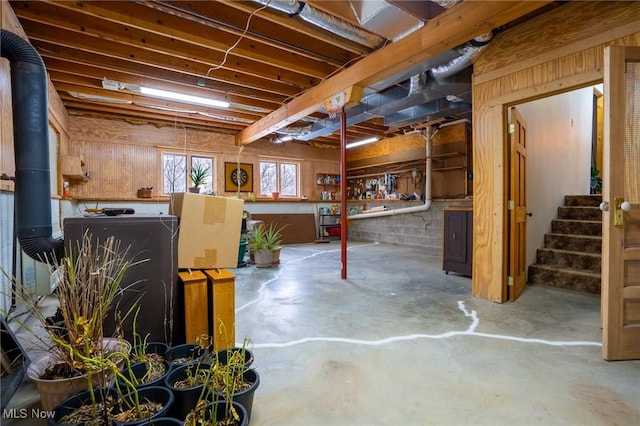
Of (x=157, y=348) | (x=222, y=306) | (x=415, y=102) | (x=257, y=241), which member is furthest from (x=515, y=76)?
(x=257, y=241)

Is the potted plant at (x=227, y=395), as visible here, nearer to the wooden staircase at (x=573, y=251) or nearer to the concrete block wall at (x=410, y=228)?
the wooden staircase at (x=573, y=251)

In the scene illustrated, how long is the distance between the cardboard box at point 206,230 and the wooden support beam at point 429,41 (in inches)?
87.6

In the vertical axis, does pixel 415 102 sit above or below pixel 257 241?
above

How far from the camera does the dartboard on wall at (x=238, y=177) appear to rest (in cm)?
746

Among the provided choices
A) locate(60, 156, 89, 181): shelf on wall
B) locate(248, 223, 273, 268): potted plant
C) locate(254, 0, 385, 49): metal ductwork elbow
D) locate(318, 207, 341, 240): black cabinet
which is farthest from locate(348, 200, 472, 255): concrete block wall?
locate(60, 156, 89, 181): shelf on wall

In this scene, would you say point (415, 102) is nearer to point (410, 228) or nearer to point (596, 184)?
point (410, 228)

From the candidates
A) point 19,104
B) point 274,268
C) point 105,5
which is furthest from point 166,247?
point 274,268

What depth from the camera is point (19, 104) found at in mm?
1747

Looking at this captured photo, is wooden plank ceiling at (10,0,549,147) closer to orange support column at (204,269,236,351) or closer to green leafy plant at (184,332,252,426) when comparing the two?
orange support column at (204,269,236,351)

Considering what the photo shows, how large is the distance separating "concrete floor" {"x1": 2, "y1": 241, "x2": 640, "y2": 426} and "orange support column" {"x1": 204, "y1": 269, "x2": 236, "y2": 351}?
0.89 ft

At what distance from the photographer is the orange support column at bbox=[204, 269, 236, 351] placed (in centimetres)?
185

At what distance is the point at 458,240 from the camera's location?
4.11 meters

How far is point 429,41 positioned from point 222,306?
2.80 metres

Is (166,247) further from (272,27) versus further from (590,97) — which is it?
(590,97)
